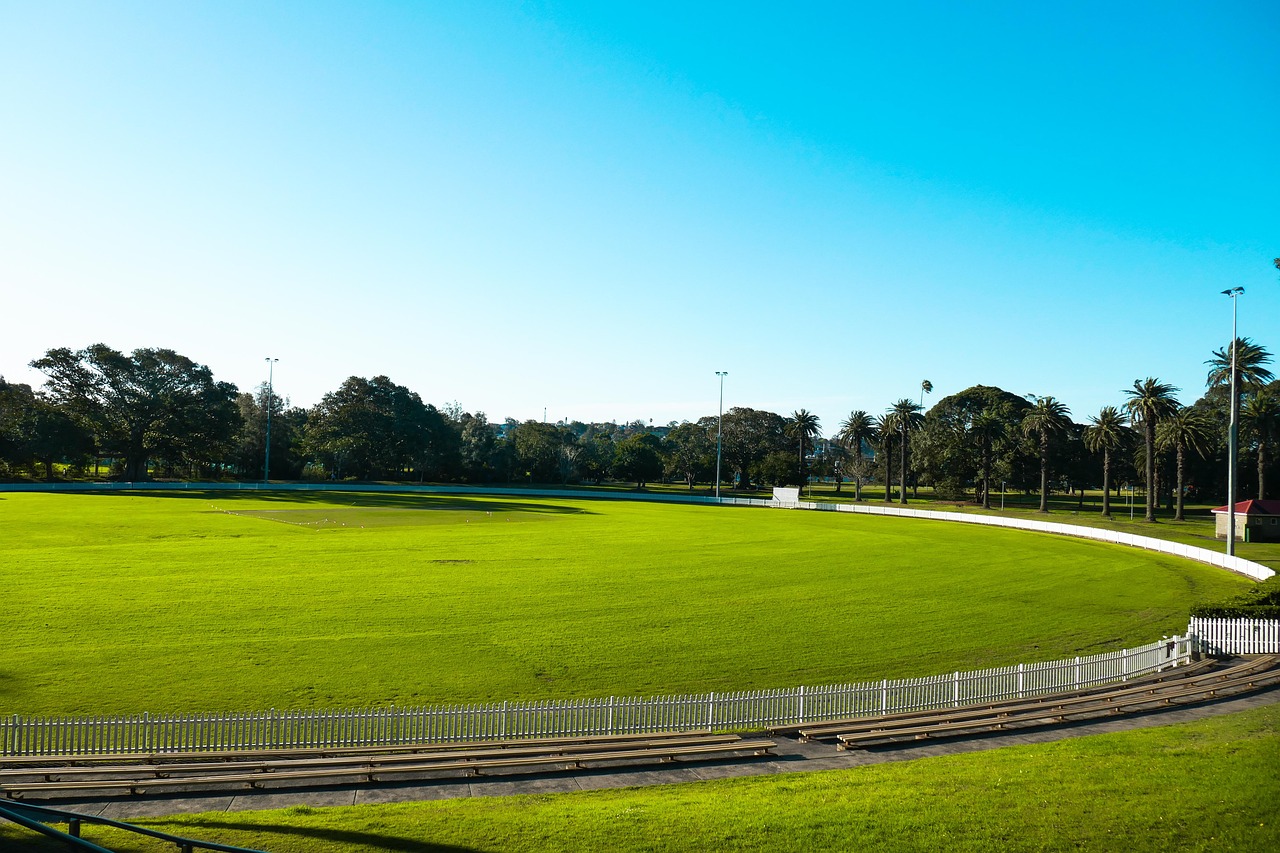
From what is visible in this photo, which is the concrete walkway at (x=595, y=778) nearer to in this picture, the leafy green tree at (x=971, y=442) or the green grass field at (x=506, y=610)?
the green grass field at (x=506, y=610)

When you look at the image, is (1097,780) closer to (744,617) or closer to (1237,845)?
(1237,845)

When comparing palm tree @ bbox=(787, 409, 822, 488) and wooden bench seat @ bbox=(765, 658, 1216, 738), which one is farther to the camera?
palm tree @ bbox=(787, 409, 822, 488)

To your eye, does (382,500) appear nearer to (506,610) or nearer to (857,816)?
(506,610)

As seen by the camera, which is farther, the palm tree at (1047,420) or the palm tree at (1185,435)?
the palm tree at (1047,420)

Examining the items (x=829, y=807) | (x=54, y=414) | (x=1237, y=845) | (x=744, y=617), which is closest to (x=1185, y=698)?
(x=1237, y=845)

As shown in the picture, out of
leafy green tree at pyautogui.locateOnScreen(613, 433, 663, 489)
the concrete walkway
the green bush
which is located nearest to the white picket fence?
the green bush

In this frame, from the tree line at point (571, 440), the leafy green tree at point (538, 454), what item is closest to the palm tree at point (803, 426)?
the tree line at point (571, 440)

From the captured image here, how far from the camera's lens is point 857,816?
42.0 ft

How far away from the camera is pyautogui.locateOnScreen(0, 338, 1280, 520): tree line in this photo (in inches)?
3912

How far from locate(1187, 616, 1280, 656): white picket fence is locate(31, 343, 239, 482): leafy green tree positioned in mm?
114768

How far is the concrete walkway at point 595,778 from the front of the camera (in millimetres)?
12969

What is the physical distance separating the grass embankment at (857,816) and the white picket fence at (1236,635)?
1311 cm

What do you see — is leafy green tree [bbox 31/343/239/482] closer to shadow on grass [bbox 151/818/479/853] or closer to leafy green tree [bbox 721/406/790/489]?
leafy green tree [bbox 721/406/790/489]

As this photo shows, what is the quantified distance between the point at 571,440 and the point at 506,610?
5359 inches
